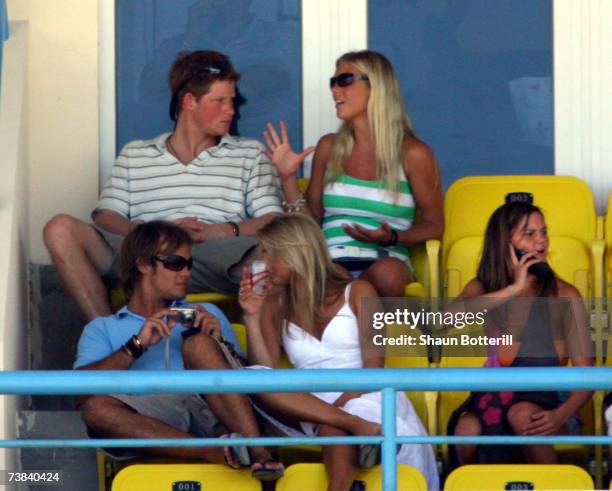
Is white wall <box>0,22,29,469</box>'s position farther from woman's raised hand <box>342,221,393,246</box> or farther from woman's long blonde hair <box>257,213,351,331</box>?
woman's raised hand <box>342,221,393,246</box>

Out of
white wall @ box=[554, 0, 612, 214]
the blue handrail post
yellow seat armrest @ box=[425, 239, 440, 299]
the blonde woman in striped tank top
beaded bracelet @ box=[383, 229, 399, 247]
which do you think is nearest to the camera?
the blue handrail post

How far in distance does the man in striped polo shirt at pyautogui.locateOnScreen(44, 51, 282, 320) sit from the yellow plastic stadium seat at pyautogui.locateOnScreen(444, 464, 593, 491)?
1.42 metres

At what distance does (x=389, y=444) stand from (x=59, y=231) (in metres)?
2.61

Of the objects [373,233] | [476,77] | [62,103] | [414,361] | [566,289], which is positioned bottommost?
[414,361]

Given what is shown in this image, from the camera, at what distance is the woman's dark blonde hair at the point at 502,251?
600 centimetres

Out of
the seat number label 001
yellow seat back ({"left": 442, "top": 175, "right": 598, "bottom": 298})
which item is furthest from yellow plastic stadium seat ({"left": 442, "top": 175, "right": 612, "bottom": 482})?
the seat number label 001

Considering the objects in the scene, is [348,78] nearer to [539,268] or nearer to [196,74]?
[196,74]

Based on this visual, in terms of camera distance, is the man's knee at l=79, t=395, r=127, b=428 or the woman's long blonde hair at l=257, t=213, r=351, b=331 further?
the woman's long blonde hair at l=257, t=213, r=351, b=331

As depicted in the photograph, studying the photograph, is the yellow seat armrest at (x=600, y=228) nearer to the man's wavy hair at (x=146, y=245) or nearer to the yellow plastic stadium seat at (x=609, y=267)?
the yellow plastic stadium seat at (x=609, y=267)

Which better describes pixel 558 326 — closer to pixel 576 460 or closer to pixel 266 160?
pixel 576 460

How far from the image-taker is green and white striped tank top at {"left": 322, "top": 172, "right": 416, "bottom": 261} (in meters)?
6.60

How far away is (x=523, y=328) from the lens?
588 cm
